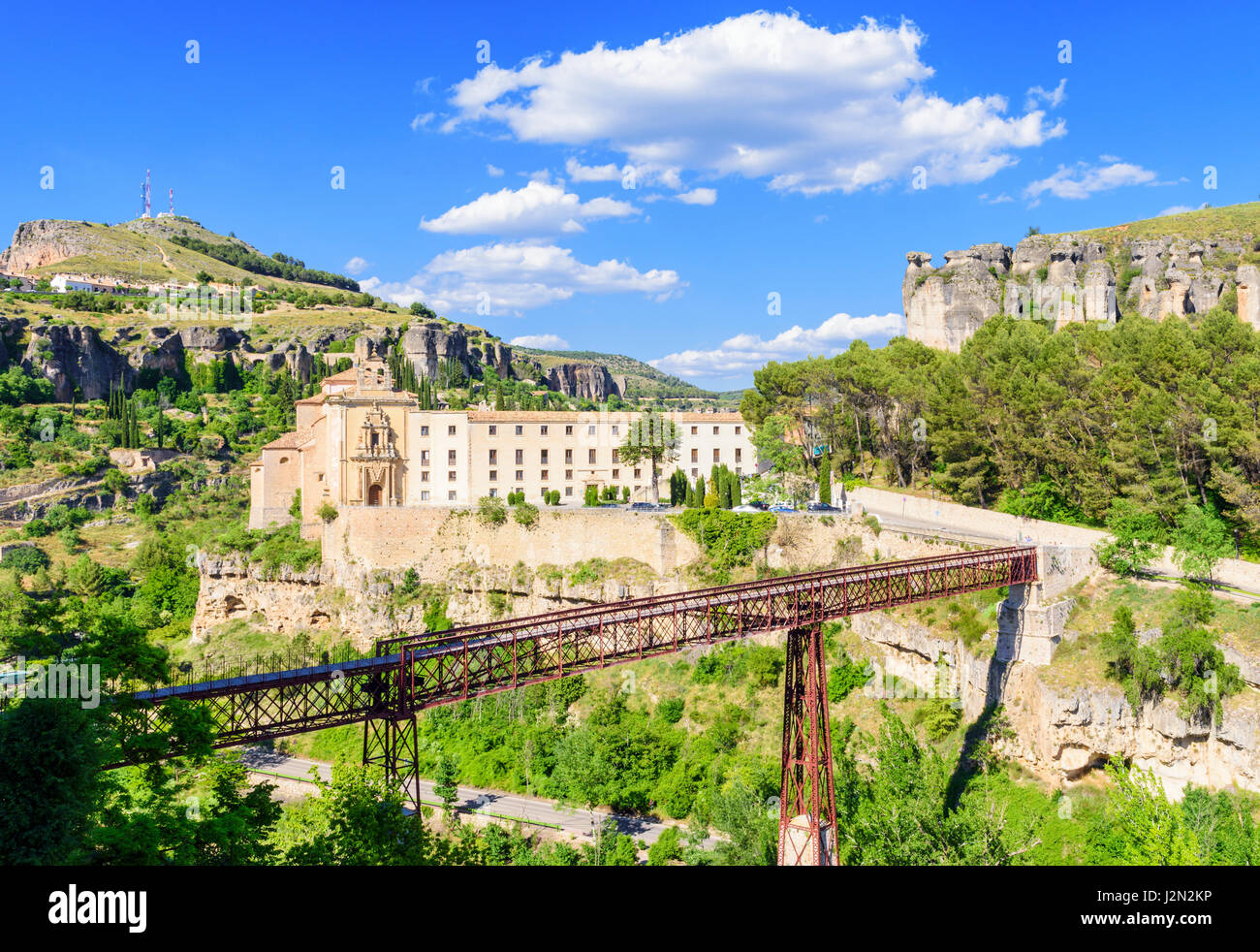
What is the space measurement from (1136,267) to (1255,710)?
3422 inches

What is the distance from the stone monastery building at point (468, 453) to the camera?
60812mm

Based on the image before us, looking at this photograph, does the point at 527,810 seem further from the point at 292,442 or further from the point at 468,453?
the point at 292,442

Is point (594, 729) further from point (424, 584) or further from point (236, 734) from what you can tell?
point (236, 734)

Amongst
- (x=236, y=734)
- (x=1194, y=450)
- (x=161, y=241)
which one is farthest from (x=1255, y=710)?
(x=161, y=241)

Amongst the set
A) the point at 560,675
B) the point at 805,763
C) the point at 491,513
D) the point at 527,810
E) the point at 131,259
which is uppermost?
the point at 131,259

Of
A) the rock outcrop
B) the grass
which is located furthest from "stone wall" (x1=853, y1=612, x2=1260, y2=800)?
the rock outcrop

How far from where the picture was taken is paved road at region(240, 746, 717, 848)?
134ft

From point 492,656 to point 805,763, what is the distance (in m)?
10.3

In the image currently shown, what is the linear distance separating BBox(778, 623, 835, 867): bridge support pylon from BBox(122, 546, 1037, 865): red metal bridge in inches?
1.6

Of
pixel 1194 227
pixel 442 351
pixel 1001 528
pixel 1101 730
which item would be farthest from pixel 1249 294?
pixel 442 351

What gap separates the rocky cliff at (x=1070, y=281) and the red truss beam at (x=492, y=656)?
75.5 m

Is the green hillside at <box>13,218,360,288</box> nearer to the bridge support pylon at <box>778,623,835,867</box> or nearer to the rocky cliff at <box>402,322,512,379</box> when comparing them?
the rocky cliff at <box>402,322,512,379</box>

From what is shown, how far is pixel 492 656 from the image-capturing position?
90.6 feet

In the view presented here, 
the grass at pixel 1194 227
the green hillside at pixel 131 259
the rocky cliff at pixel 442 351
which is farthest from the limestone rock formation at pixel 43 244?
the grass at pixel 1194 227
